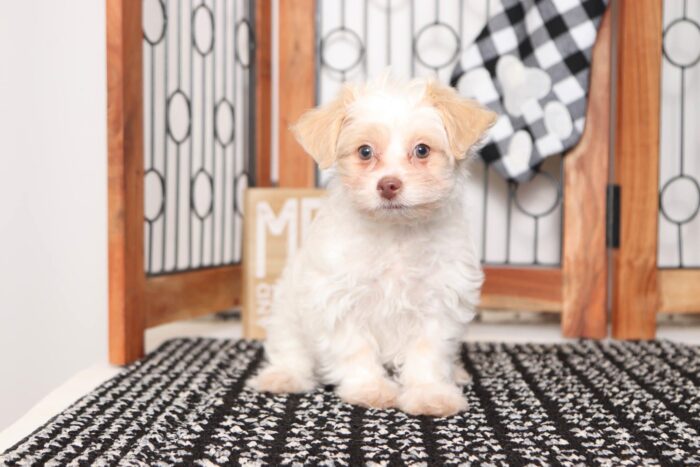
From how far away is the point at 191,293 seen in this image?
89.6 inches

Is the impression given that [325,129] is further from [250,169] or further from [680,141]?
[680,141]

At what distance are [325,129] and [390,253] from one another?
0.28m

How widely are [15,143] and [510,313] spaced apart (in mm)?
1743

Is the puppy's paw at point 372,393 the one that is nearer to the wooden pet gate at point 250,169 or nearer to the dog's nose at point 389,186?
the dog's nose at point 389,186

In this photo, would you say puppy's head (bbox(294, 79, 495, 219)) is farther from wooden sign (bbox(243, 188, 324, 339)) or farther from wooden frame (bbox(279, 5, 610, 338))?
wooden frame (bbox(279, 5, 610, 338))

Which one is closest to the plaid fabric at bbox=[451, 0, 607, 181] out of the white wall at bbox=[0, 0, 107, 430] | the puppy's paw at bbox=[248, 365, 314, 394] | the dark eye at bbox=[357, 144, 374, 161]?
the dark eye at bbox=[357, 144, 374, 161]

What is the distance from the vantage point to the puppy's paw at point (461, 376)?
1750 mm

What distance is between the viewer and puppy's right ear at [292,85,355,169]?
1.54 meters

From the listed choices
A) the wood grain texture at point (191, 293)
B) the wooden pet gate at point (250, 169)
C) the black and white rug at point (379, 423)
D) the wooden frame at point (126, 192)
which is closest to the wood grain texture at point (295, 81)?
the wooden pet gate at point (250, 169)

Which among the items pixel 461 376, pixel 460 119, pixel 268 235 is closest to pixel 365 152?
pixel 460 119

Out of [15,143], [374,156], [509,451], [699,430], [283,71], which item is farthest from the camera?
[283,71]

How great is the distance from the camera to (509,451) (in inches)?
49.5

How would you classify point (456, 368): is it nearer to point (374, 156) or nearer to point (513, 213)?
point (374, 156)

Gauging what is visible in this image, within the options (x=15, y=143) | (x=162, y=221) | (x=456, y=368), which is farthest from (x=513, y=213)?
(x=15, y=143)
